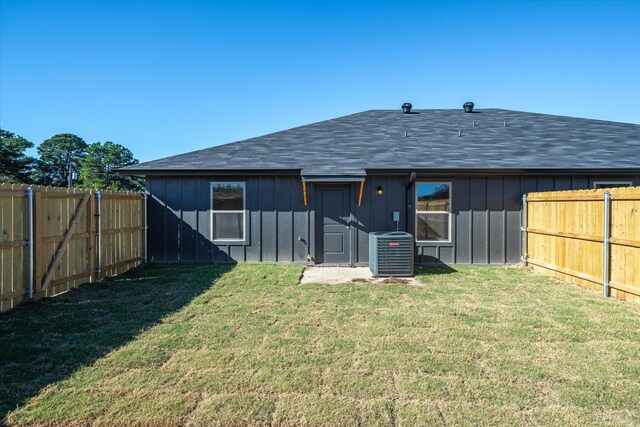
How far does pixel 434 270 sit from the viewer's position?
25.3ft

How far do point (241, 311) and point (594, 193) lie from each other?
623cm

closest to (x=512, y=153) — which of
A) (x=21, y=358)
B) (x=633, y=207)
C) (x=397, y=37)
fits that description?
(x=633, y=207)

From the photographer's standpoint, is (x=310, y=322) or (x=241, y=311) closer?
(x=310, y=322)

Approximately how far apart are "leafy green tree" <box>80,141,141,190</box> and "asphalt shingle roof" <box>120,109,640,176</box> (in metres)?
37.9

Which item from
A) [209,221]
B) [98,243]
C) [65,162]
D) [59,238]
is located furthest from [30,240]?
[65,162]

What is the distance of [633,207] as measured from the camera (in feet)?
16.8

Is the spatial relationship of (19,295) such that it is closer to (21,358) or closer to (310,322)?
(21,358)

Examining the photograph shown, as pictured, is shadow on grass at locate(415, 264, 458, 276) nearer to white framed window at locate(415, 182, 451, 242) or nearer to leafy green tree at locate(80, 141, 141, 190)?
white framed window at locate(415, 182, 451, 242)

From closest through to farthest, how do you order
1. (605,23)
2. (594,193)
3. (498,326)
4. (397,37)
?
(498,326) → (594,193) → (605,23) → (397,37)

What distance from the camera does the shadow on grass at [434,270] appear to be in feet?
24.2

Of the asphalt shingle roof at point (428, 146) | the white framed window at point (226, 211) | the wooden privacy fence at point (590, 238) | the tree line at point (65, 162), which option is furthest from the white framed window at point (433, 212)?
the tree line at point (65, 162)

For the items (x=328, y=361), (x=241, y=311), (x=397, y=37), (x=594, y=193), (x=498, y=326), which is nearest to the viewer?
(x=328, y=361)

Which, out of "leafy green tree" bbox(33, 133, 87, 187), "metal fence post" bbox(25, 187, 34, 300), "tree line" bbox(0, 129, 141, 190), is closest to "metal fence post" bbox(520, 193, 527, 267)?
"metal fence post" bbox(25, 187, 34, 300)

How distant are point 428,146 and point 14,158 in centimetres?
4941
